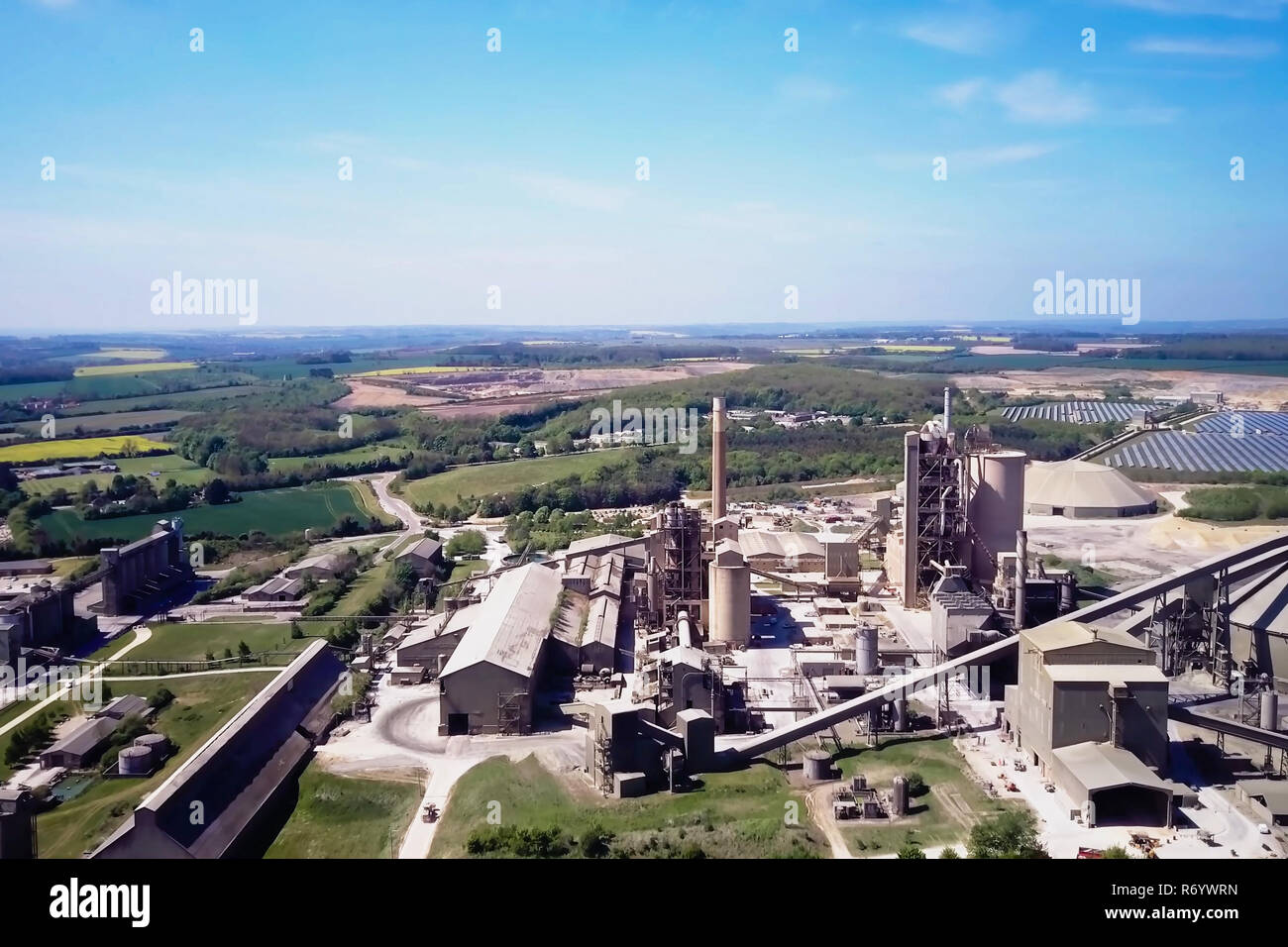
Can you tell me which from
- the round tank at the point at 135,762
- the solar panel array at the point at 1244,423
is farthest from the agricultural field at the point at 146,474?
the solar panel array at the point at 1244,423

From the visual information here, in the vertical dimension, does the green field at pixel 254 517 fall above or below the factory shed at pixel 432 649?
above

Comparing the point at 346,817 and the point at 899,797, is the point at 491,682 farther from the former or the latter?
the point at 899,797

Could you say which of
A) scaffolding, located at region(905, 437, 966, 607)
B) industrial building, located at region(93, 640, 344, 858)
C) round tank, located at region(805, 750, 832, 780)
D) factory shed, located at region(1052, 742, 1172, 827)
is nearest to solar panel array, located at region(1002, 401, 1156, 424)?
scaffolding, located at region(905, 437, 966, 607)

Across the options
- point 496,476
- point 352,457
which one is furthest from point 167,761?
point 352,457

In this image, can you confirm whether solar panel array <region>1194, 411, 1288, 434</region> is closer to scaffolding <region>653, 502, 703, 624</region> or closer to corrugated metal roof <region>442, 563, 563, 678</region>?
scaffolding <region>653, 502, 703, 624</region>

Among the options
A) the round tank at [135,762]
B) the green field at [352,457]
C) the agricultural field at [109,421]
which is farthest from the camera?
the agricultural field at [109,421]

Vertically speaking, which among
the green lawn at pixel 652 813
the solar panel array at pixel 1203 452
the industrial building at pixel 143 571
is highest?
the solar panel array at pixel 1203 452

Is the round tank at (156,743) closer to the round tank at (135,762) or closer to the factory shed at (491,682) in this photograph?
the round tank at (135,762)
